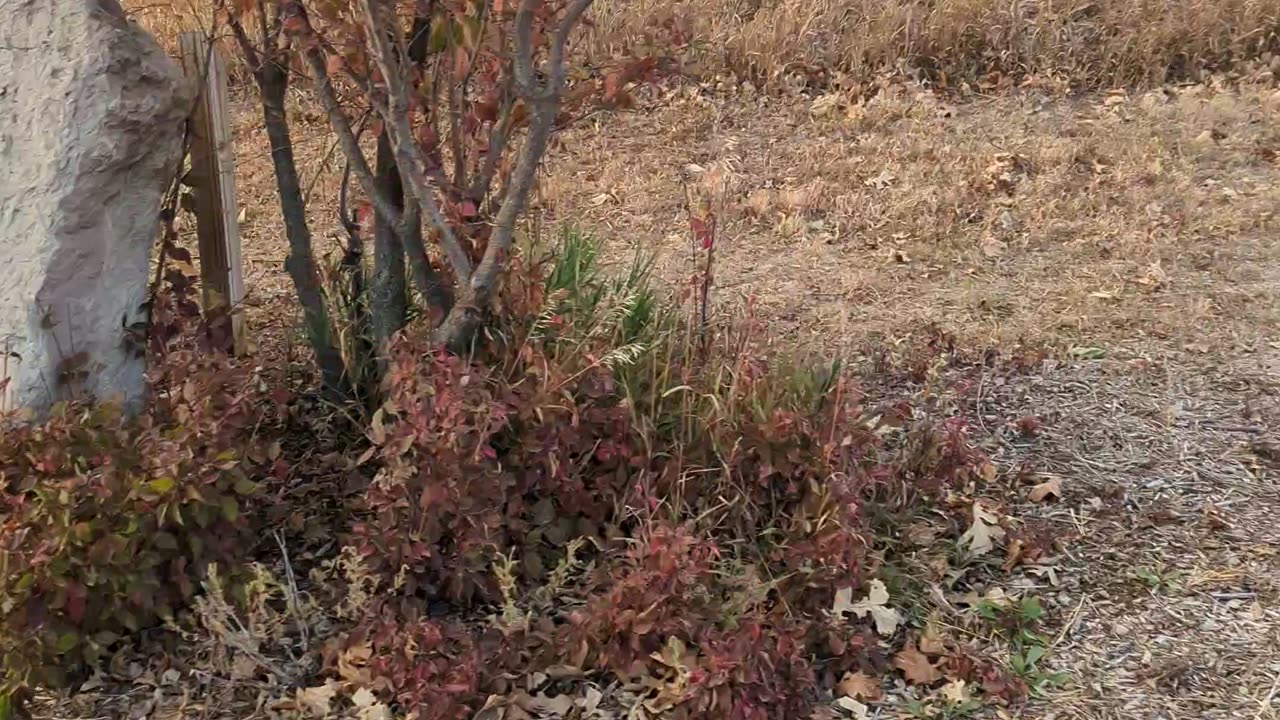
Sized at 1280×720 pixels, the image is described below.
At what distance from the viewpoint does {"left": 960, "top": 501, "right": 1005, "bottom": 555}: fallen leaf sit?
3027 mm

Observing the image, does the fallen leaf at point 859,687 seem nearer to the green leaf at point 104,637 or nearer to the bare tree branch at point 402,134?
the bare tree branch at point 402,134

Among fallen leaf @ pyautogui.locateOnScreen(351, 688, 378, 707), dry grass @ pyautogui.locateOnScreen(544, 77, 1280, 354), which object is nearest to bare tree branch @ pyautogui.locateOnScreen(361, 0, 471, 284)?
fallen leaf @ pyautogui.locateOnScreen(351, 688, 378, 707)

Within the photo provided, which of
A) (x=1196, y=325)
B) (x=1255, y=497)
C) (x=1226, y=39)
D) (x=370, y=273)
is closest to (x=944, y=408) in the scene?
(x=1255, y=497)

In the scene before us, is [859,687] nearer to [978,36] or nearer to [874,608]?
[874,608]

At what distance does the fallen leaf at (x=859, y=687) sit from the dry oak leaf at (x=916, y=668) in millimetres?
94

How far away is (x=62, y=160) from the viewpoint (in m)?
2.78

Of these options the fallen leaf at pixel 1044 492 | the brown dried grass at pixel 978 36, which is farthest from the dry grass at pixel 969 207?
the fallen leaf at pixel 1044 492

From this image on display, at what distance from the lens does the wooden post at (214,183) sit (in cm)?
306

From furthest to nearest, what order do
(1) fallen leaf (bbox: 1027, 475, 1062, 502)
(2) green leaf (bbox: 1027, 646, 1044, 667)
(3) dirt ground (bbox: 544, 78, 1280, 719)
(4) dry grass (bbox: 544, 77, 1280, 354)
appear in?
1. (4) dry grass (bbox: 544, 77, 1280, 354)
2. (1) fallen leaf (bbox: 1027, 475, 1062, 502)
3. (3) dirt ground (bbox: 544, 78, 1280, 719)
4. (2) green leaf (bbox: 1027, 646, 1044, 667)

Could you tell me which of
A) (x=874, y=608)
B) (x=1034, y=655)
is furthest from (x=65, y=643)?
(x=1034, y=655)

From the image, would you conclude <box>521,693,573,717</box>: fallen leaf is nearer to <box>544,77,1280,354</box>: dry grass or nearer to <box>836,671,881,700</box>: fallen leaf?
<box>836,671,881,700</box>: fallen leaf

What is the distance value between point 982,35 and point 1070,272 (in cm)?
288

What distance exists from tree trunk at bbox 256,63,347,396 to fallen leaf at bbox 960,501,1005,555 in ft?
5.66

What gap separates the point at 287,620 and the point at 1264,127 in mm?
5909
